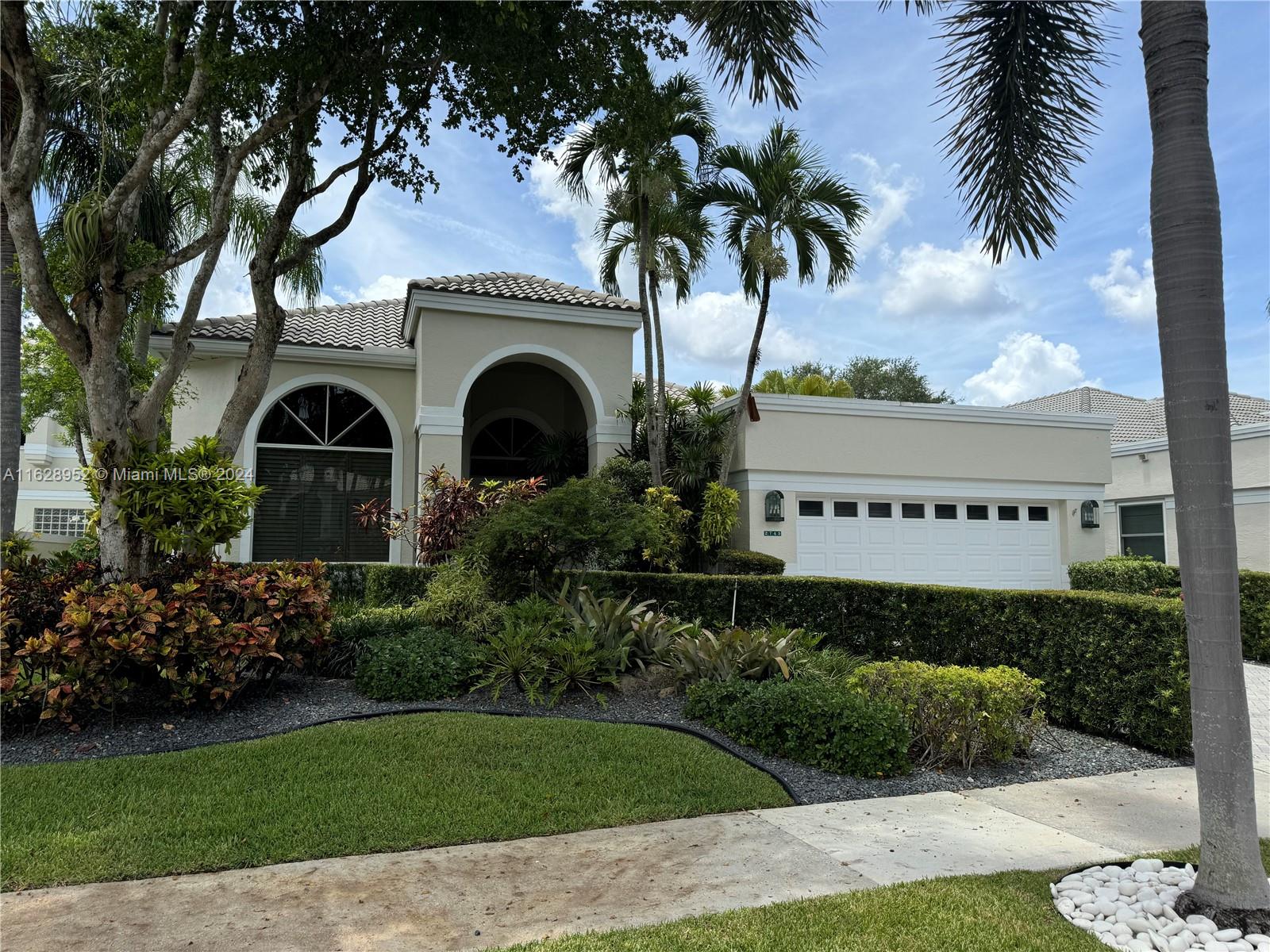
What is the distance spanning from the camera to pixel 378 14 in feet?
26.7

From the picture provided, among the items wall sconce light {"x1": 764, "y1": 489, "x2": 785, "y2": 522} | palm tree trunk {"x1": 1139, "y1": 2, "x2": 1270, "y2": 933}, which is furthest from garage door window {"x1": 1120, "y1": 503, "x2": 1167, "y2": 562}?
palm tree trunk {"x1": 1139, "y1": 2, "x2": 1270, "y2": 933}

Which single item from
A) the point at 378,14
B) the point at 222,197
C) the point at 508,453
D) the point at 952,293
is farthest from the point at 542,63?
the point at 952,293

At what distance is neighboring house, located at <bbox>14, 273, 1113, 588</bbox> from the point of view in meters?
15.4

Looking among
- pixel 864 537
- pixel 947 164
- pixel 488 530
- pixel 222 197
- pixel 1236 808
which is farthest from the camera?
pixel 864 537

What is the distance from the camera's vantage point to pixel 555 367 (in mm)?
16297

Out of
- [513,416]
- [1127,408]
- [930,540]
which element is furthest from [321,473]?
[1127,408]

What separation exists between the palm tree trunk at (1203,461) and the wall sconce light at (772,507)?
36.6 ft

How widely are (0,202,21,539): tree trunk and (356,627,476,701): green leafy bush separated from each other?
4.48m

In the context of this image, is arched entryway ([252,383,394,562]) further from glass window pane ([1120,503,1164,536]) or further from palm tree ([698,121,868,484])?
glass window pane ([1120,503,1164,536])

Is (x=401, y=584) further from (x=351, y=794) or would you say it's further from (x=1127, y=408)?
(x=1127, y=408)

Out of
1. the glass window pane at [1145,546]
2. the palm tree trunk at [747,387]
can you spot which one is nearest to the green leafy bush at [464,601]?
the palm tree trunk at [747,387]

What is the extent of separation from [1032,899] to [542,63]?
25.4 feet

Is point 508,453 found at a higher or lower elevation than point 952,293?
lower

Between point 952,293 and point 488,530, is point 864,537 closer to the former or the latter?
point 952,293
